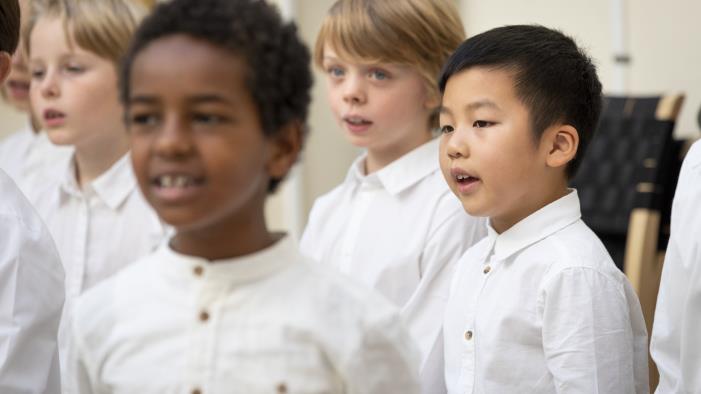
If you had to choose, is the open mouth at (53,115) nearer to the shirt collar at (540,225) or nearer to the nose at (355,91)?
the nose at (355,91)

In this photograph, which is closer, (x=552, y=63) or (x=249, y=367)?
(x=249, y=367)

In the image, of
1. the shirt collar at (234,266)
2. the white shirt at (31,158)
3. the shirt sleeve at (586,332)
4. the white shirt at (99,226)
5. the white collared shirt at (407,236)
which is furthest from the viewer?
the white shirt at (31,158)

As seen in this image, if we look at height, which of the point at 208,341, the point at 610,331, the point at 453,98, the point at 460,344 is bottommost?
the point at 460,344

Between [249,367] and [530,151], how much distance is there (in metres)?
0.73

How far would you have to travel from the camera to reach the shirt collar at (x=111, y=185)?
102 inches

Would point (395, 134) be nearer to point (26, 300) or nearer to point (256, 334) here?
point (26, 300)

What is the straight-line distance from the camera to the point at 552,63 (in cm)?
188

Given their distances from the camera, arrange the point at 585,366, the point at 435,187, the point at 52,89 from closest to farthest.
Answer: the point at 585,366, the point at 435,187, the point at 52,89

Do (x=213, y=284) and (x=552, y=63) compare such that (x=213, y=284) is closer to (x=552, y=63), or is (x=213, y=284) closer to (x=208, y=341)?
(x=208, y=341)

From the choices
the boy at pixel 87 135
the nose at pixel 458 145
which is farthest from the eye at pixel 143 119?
the boy at pixel 87 135

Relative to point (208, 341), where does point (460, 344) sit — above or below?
below

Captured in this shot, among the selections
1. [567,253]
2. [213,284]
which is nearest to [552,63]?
[567,253]

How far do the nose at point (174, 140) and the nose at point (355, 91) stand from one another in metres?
1.00

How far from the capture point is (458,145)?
5.98 feet
